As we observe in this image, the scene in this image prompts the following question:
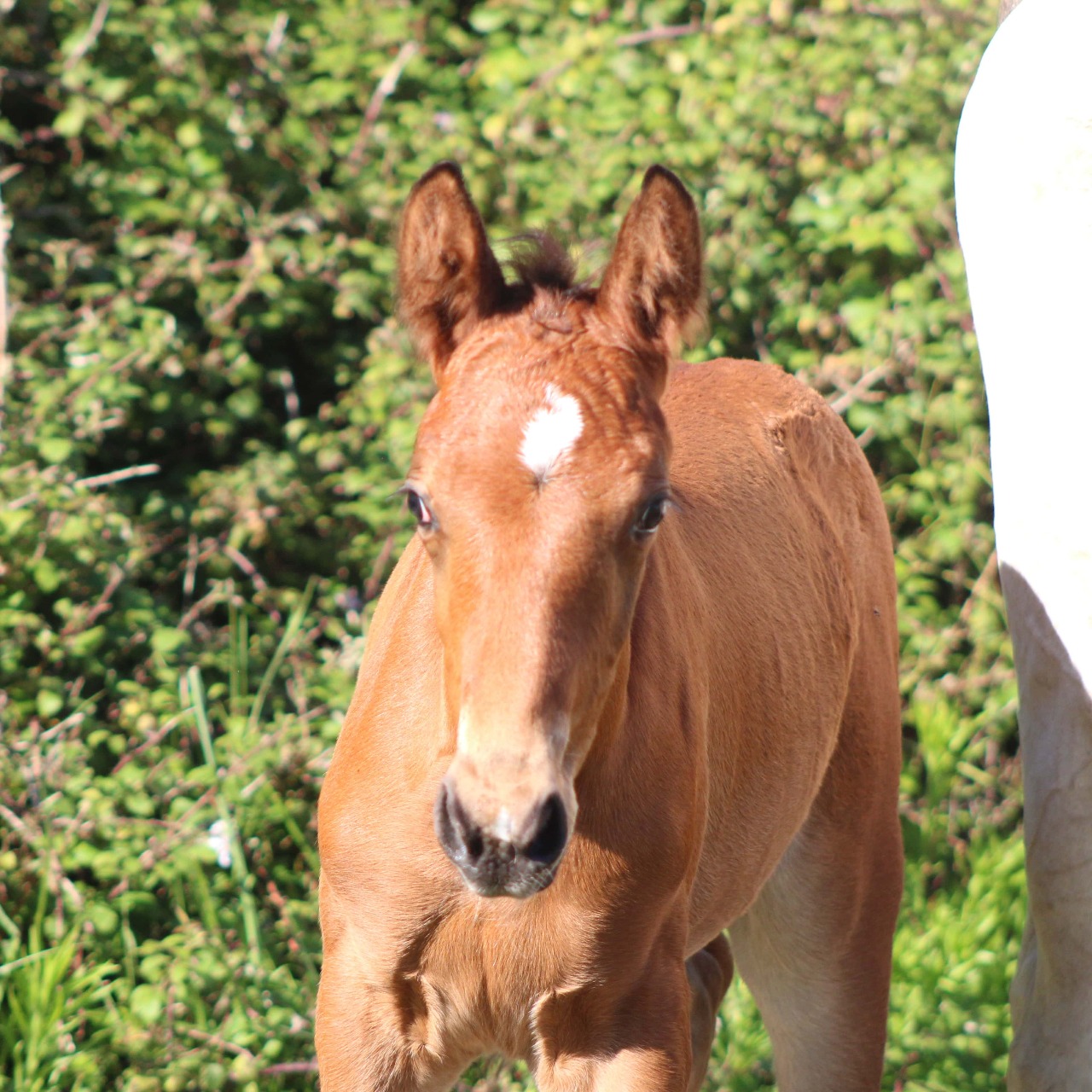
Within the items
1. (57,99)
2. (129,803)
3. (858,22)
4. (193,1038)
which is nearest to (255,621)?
(129,803)

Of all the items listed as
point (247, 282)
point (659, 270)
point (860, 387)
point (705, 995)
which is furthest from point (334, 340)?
point (659, 270)

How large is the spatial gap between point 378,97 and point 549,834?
4720 mm

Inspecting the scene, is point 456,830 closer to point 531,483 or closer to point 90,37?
point 531,483

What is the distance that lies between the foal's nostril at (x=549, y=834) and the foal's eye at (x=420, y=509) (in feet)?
1.71

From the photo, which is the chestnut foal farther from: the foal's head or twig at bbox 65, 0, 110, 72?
twig at bbox 65, 0, 110, 72

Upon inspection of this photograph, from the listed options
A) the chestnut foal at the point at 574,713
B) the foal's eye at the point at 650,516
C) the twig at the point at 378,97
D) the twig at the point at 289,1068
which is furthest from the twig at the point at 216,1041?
the twig at the point at 378,97

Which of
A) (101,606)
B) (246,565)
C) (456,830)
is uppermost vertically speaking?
(456,830)

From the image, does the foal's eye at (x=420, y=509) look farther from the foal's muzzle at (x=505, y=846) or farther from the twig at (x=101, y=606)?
the twig at (x=101, y=606)

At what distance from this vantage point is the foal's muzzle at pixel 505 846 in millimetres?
2037

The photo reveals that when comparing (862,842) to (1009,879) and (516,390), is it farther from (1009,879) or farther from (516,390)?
(516,390)

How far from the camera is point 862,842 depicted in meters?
3.67

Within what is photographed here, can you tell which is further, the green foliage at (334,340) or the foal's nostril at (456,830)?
the green foliage at (334,340)

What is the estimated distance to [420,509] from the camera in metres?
2.35

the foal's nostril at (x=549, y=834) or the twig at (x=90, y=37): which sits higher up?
the twig at (x=90, y=37)
